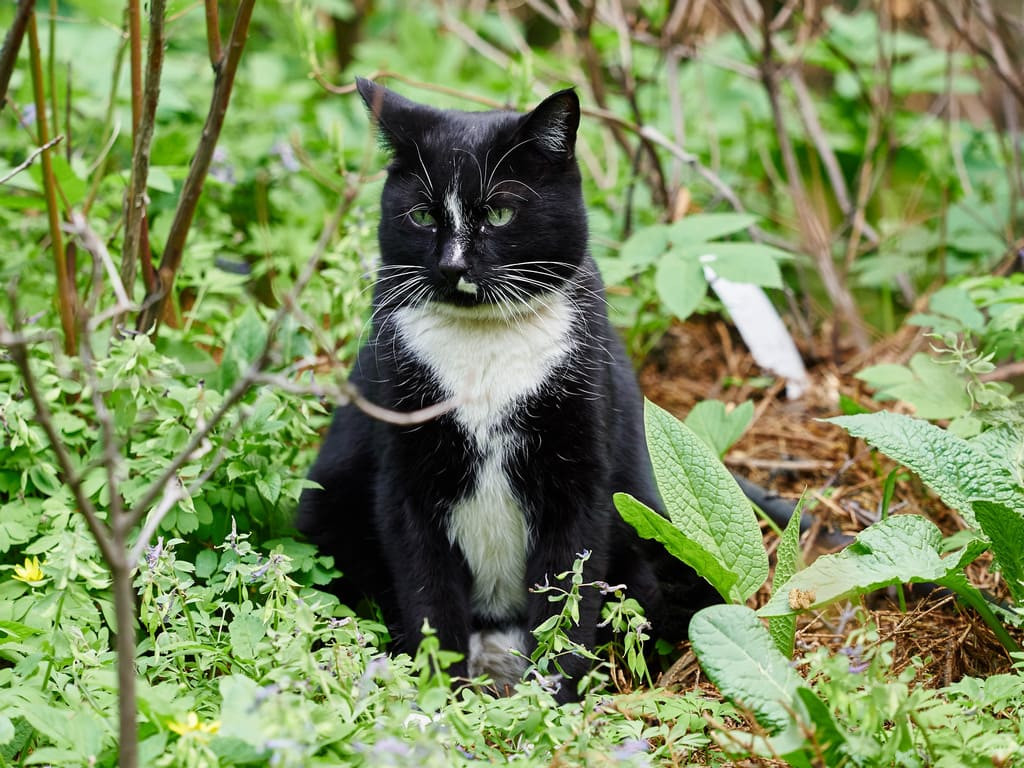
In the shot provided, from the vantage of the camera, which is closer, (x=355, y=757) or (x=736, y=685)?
(x=355, y=757)

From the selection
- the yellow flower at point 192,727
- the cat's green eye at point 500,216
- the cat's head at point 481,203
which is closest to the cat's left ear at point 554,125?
the cat's head at point 481,203

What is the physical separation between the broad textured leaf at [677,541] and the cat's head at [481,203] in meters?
0.48

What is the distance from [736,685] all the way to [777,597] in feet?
0.82

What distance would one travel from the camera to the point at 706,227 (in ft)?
9.51

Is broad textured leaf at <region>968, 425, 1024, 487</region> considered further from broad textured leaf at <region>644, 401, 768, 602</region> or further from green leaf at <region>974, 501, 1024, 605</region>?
broad textured leaf at <region>644, 401, 768, 602</region>

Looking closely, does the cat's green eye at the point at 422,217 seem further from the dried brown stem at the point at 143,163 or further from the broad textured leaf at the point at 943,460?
the broad textured leaf at the point at 943,460

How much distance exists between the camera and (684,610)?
246cm

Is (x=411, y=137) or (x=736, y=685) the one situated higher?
(x=411, y=137)

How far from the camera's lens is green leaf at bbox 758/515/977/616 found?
183cm

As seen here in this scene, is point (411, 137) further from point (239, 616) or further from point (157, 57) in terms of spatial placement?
point (239, 616)

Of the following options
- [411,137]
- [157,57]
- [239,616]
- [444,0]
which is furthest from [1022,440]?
[444,0]

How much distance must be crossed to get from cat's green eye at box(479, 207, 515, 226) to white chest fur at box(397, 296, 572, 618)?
177 mm

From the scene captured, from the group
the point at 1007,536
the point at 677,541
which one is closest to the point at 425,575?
the point at 677,541

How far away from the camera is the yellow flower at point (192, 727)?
4.65ft
